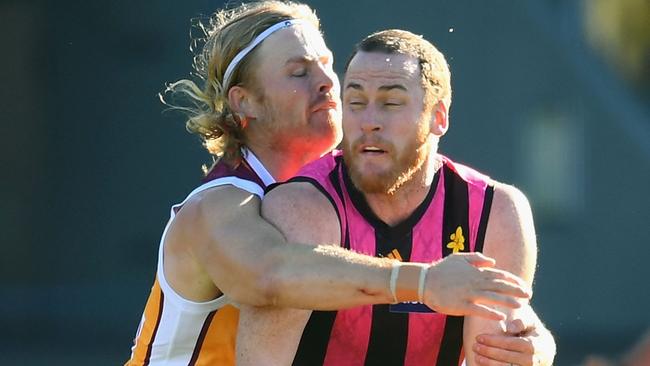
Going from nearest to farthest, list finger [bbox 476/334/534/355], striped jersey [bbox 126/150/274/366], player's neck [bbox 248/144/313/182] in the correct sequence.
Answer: finger [bbox 476/334/534/355]
striped jersey [bbox 126/150/274/366]
player's neck [bbox 248/144/313/182]

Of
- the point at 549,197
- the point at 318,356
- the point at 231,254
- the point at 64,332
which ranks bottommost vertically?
the point at 64,332

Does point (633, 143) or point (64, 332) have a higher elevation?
point (633, 143)

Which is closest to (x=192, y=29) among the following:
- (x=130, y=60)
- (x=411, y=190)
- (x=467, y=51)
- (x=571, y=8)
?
(x=130, y=60)

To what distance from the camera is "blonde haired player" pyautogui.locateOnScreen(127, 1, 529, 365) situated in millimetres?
3963

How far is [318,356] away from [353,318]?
16 centimetres

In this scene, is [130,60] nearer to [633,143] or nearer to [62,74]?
[62,74]

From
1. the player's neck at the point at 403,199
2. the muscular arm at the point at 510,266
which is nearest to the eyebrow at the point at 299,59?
the player's neck at the point at 403,199

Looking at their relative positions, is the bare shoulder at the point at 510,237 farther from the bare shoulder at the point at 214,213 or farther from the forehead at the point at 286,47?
the forehead at the point at 286,47

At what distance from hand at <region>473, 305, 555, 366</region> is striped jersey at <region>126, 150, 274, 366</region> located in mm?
931

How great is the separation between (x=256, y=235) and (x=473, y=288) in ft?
2.66

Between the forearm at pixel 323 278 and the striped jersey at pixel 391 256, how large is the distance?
231 mm

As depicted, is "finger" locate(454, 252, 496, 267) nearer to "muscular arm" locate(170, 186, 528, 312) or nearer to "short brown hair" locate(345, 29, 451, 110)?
"muscular arm" locate(170, 186, 528, 312)

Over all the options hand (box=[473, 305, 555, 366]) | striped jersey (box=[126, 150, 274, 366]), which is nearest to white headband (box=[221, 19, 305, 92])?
striped jersey (box=[126, 150, 274, 366])

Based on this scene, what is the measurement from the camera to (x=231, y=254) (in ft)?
14.4
